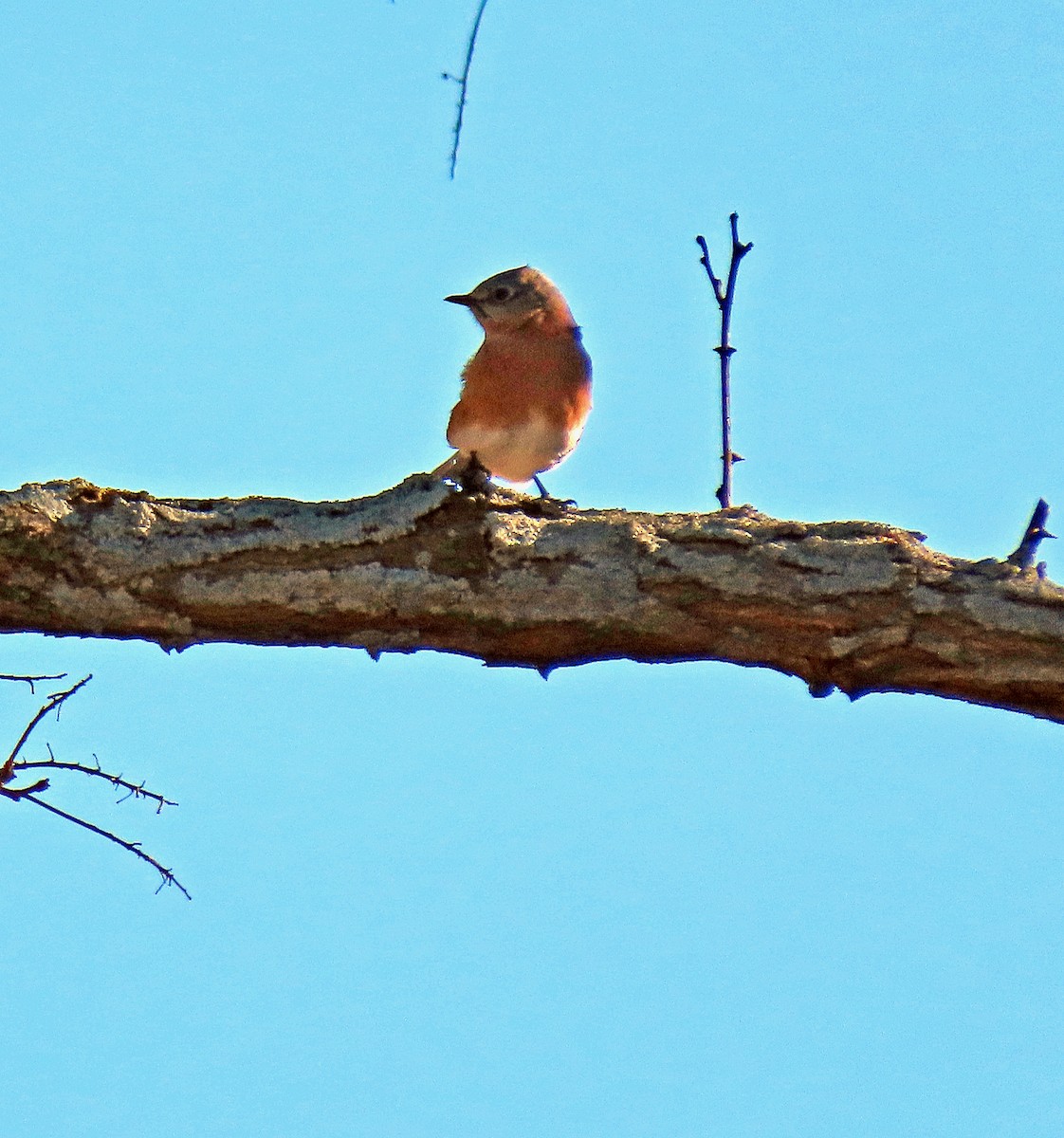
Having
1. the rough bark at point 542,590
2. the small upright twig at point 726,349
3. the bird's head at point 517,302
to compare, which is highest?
the bird's head at point 517,302

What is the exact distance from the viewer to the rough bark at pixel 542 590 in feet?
11.8

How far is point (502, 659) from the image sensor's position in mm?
3723

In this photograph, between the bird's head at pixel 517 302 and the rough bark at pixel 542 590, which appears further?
the bird's head at pixel 517 302

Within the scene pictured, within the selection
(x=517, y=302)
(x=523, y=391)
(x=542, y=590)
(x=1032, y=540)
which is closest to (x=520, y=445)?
(x=523, y=391)

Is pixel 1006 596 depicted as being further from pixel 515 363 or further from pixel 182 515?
pixel 515 363

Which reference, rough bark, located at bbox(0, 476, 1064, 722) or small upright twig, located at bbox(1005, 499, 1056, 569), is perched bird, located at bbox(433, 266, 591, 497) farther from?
small upright twig, located at bbox(1005, 499, 1056, 569)

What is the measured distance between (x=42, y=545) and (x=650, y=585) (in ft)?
5.25

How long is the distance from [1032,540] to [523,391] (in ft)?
10.7

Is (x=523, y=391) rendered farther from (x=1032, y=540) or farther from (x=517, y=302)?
(x=1032, y=540)

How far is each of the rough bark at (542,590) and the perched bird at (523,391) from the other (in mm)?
2635

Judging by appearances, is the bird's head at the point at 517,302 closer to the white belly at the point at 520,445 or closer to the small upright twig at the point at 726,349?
the white belly at the point at 520,445

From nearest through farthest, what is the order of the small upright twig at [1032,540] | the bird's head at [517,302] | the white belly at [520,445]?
the small upright twig at [1032,540]
the white belly at [520,445]
the bird's head at [517,302]

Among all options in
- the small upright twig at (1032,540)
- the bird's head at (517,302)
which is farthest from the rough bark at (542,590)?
the bird's head at (517,302)

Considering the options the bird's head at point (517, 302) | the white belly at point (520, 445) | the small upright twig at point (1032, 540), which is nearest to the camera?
the small upright twig at point (1032, 540)
